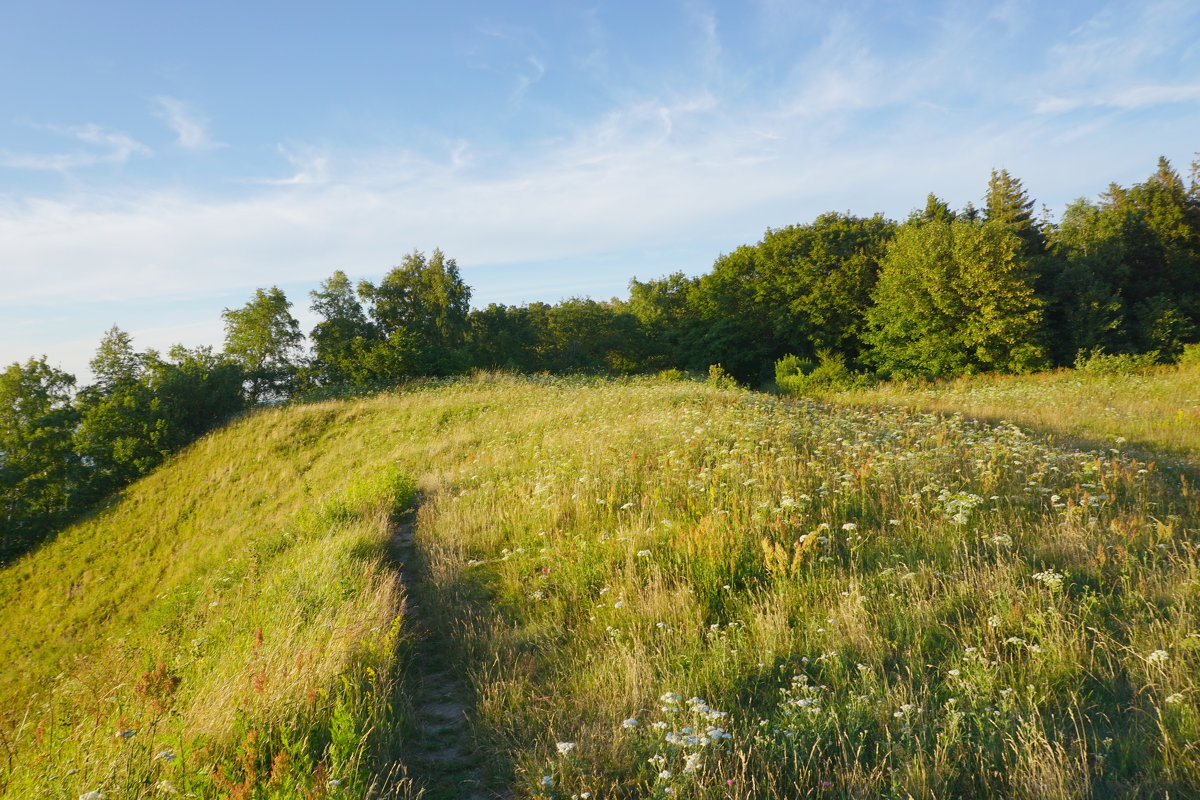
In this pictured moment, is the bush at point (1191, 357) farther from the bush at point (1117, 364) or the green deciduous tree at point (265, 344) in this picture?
the green deciduous tree at point (265, 344)

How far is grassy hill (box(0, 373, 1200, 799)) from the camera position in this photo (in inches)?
111

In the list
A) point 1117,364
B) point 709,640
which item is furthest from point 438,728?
point 1117,364

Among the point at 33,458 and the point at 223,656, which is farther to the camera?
the point at 33,458

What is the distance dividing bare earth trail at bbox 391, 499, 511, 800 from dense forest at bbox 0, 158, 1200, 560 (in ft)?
83.8

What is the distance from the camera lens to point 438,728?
391 cm

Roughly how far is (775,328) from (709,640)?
120ft

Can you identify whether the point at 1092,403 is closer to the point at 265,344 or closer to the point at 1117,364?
the point at 1117,364

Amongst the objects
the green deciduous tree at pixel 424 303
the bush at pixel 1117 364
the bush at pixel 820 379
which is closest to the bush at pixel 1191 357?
the bush at pixel 1117 364

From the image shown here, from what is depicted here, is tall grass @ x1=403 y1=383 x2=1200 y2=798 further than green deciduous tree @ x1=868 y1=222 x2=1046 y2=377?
No

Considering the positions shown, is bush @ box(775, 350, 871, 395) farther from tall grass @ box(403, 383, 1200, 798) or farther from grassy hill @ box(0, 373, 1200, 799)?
tall grass @ box(403, 383, 1200, 798)

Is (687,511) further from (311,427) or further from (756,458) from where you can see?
(311,427)

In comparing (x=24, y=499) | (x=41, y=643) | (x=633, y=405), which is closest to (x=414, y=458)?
(x=633, y=405)

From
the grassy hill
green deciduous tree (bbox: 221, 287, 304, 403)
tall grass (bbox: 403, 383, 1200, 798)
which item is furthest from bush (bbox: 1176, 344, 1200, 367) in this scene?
green deciduous tree (bbox: 221, 287, 304, 403)

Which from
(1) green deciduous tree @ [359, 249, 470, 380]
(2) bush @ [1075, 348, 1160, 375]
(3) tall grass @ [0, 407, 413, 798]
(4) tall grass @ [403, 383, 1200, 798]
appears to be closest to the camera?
(4) tall grass @ [403, 383, 1200, 798]
